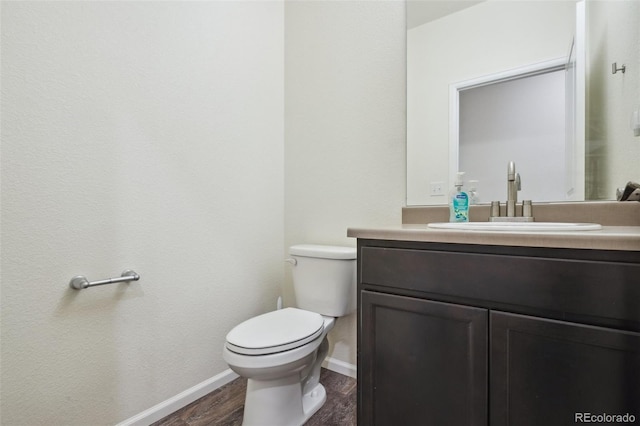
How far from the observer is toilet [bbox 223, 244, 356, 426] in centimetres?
113

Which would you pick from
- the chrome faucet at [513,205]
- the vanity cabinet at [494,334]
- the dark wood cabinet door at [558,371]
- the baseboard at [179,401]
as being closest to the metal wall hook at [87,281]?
the baseboard at [179,401]

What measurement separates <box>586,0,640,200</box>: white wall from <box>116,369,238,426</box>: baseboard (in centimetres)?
187

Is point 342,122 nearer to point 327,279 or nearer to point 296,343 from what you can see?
point 327,279

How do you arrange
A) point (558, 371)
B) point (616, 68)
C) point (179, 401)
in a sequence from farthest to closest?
1. point (179, 401)
2. point (616, 68)
3. point (558, 371)

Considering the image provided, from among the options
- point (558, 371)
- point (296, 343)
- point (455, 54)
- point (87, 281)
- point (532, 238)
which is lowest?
point (296, 343)

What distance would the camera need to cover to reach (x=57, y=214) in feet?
3.47

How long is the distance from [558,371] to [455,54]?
4.44 ft

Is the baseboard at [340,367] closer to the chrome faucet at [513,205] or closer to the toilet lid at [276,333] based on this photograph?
the toilet lid at [276,333]

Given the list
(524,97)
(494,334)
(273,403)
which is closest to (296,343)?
(273,403)

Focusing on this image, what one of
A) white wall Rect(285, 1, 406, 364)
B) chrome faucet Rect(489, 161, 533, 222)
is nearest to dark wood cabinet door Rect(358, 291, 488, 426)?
chrome faucet Rect(489, 161, 533, 222)

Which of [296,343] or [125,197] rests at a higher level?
[125,197]

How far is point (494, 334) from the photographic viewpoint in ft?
2.63

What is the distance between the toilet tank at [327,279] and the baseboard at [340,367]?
0.38m

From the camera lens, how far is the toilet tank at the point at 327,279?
1.50 metres
